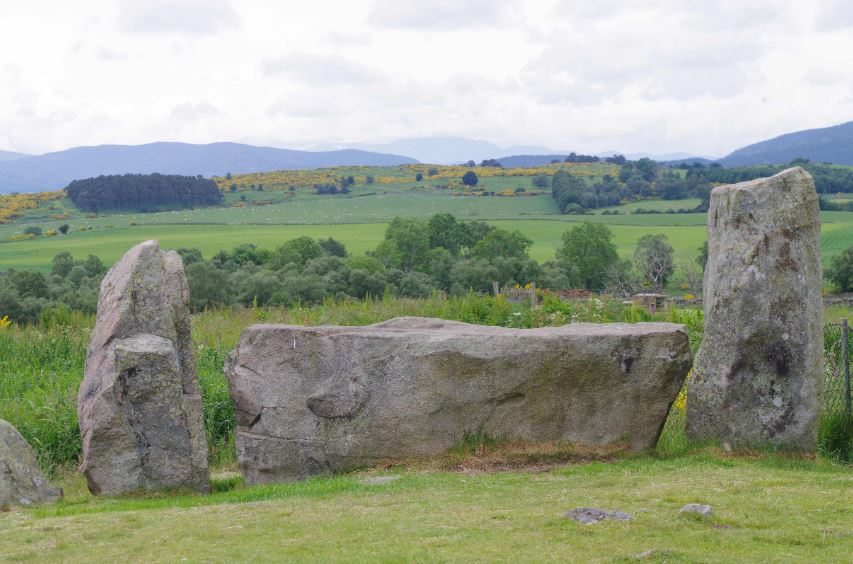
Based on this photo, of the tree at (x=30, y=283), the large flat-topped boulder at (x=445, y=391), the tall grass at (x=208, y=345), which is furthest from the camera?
the tree at (x=30, y=283)

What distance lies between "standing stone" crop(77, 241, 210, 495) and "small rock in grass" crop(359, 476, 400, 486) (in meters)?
2.61

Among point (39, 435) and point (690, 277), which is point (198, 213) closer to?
point (690, 277)

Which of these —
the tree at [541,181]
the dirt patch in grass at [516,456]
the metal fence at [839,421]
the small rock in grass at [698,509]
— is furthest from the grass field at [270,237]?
the small rock in grass at [698,509]

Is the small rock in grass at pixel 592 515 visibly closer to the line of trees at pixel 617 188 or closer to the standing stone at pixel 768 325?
the standing stone at pixel 768 325

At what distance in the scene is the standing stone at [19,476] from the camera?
45.9 ft

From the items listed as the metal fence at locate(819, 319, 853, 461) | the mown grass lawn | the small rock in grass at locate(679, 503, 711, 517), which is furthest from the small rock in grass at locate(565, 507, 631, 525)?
the metal fence at locate(819, 319, 853, 461)

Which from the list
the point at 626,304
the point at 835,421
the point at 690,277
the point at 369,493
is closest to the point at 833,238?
the point at 690,277

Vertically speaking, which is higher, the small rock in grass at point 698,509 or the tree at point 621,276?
the small rock in grass at point 698,509

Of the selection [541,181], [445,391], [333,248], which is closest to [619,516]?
[445,391]

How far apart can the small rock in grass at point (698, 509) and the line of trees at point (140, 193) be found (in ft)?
497

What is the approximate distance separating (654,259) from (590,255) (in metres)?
7.06

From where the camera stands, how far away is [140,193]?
158 meters

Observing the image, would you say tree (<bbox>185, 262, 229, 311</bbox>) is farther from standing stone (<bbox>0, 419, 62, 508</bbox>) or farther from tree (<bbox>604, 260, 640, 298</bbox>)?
tree (<bbox>604, 260, 640, 298</bbox>)

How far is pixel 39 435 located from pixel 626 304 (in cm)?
1843
